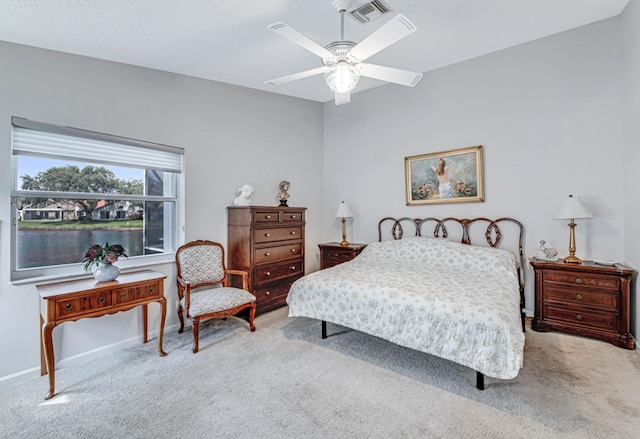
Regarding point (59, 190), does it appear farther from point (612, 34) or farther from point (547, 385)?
point (612, 34)

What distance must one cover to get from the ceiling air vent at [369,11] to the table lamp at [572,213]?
2.71 meters

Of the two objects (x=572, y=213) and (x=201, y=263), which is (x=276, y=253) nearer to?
(x=201, y=263)

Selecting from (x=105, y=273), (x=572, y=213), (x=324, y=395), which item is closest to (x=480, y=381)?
(x=324, y=395)

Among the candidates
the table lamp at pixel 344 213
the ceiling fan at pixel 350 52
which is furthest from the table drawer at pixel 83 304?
the table lamp at pixel 344 213

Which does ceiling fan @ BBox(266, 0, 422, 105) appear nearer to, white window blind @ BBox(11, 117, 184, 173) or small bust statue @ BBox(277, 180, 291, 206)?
white window blind @ BBox(11, 117, 184, 173)

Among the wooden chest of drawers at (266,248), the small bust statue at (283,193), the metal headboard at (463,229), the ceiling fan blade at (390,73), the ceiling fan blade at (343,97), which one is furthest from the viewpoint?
the small bust statue at (283,193)

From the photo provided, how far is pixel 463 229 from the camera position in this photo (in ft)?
13.5

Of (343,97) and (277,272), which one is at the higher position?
(343,97)

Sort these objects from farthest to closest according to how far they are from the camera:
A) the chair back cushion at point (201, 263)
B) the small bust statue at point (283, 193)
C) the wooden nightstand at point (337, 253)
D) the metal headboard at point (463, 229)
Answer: the wooden nightstand at point (337, 253)
the small bust statue at point (283, 193)
the metal headboard at point (463, 229)
the chair back cushion at point (201, 263)

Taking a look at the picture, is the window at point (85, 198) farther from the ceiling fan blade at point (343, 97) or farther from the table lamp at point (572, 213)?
the table lamp at point (572, 213)

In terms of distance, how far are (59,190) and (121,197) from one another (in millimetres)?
510

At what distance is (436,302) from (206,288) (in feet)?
9.07

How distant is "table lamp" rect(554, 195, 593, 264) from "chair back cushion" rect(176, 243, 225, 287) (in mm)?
3928

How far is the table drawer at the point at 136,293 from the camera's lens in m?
2.62
